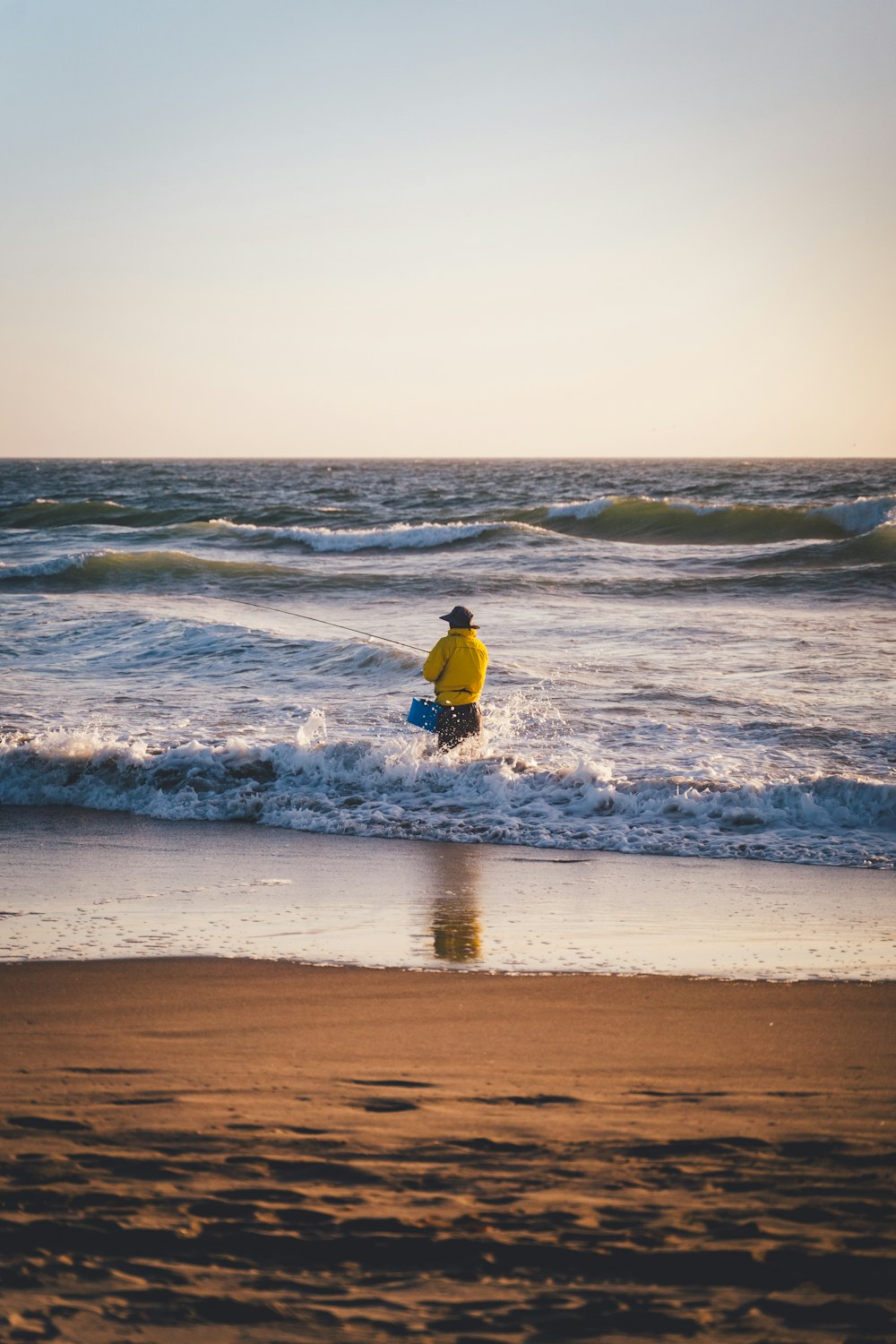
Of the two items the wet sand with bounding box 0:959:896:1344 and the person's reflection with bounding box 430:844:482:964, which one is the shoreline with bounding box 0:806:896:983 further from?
the wet sand with bounding box 0:959:896:1344

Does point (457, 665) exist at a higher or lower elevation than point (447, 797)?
higher

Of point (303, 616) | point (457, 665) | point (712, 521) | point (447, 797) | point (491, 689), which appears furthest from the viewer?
point (712, 521)

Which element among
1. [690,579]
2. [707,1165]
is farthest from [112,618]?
Result: [707,1165]

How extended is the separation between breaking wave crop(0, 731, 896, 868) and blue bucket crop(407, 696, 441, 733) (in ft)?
1.38

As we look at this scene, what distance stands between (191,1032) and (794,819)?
5486 mm

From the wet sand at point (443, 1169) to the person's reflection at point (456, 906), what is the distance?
814mm

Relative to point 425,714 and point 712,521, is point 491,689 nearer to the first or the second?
point 425,714

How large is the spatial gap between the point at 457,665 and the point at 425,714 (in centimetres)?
50

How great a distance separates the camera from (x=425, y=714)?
9.22 meters

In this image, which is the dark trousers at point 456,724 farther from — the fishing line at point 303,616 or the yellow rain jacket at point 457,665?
the fishing line at point 303,616

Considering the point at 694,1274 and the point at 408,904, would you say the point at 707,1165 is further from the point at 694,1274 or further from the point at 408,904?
the point at 408,904

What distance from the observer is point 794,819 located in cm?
843

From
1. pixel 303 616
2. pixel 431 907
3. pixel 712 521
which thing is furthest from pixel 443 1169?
pixel 712 521

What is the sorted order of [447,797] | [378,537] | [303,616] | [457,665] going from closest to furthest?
[457,665] → [447,797] → [303,616] → [378,537]
